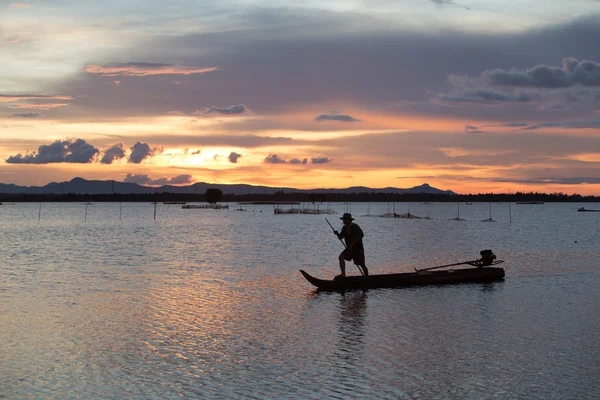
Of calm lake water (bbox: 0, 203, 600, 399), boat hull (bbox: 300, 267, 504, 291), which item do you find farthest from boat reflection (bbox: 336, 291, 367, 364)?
boat hull (bbox: 300, 267, 504, 291)

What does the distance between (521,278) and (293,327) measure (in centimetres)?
1610

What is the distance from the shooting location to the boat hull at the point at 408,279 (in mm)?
23156

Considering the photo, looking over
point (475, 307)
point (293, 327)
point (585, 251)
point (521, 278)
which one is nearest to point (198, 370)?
point (293, 327)

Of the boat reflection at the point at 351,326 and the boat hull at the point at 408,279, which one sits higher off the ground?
the boat hull at the point at 408,279

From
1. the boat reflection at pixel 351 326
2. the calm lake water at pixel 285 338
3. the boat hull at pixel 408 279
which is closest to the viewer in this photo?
the calm lake water at pixel 285 338

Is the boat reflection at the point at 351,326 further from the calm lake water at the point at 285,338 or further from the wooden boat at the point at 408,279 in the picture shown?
the wooden boat at the point at 408,279

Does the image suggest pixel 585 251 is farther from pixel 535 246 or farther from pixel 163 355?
pixel 163 355

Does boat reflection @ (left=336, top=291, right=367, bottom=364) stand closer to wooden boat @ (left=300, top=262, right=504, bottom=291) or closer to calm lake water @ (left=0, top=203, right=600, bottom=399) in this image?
calm lake water @ (left=0, top=203, right=600, bottom=399)

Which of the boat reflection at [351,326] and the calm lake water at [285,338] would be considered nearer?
the calm lake water at [285,338]

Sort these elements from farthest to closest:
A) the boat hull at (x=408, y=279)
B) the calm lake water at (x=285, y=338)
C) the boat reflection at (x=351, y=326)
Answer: the boat hull at (x=408, y=279) → the boat reflection at (x=351, y=326) → the calm lake water at (x=285, y=338)

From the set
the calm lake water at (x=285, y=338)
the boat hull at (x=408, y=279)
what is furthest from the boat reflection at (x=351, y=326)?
the boat hull at (x=408, y=279)

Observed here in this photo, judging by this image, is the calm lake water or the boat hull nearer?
the calm lake water

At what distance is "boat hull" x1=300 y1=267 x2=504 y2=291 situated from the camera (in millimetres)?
23156

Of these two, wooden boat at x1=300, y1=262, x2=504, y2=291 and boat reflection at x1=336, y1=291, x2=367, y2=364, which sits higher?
wooden boat at x1=300, y1=262, x2=504, y2=291
